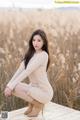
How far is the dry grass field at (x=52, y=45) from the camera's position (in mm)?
3109

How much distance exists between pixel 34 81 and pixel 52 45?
46 cm

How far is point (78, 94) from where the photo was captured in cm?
329

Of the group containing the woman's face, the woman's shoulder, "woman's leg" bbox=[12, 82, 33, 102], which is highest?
the woman's face

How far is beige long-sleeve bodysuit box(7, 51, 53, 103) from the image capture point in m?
2.84

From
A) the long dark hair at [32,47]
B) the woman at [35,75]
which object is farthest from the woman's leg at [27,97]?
the long dark hair at [32,47]

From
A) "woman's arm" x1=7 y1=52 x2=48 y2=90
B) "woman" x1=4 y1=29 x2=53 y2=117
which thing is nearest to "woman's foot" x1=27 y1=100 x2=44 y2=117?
"woman" x1=4 y1=29 x2=53 y2=117

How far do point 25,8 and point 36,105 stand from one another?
0.84 metres

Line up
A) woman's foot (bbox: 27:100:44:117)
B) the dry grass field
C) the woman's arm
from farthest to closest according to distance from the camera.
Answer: the dry grass field → woman's foot (bbox: 27:100:44:117) → the woman's arm

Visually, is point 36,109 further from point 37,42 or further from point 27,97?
point 37,42

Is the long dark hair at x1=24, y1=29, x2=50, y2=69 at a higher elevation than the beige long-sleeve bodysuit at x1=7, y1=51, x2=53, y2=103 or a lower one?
higher

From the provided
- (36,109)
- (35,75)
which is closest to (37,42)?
(35,75)

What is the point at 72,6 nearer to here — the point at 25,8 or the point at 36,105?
the point at 25,8

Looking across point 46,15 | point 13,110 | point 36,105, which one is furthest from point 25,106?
point 46,15

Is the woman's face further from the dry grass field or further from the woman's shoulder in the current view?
the dry grass field
